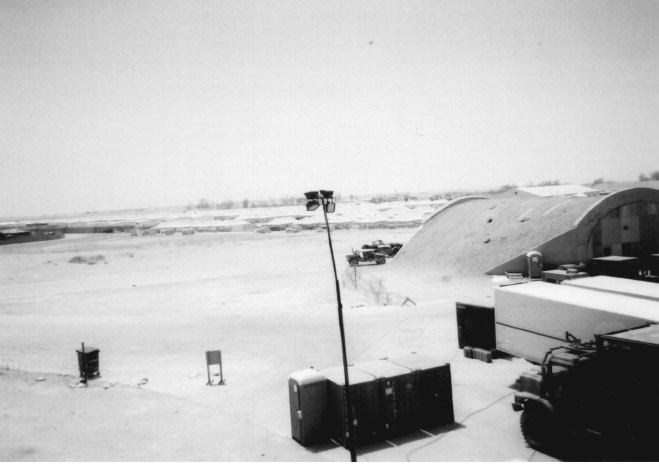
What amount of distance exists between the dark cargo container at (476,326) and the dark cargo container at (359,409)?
7.77 m

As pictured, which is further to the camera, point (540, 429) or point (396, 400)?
point (396, 400)

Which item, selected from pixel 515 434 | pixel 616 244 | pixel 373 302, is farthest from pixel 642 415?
pixel 616 244

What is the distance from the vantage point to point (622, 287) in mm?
16891

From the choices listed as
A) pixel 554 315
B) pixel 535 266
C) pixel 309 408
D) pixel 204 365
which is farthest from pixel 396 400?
pixel 535 266

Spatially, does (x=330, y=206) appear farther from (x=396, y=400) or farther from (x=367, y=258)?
(x=367, y=258)

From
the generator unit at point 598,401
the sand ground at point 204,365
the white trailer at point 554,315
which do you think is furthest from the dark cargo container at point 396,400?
the white trailer at point 554,315

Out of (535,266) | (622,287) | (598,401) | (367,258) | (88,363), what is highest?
(622,287)

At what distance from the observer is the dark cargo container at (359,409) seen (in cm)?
1168

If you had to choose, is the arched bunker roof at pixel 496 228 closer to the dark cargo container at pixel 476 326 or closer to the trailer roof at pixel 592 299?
the dark cargo container at pixel 476 326

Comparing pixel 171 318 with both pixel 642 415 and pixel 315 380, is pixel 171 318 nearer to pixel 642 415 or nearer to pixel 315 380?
pixel 315 380

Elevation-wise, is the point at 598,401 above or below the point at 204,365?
above

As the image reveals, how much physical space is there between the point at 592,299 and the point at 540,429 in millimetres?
5328

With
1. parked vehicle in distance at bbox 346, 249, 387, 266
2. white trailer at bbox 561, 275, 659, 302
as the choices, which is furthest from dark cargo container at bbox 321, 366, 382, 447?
parked vehicle in distance at bbox 346, 249, 387, 266

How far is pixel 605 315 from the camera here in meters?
13.1
